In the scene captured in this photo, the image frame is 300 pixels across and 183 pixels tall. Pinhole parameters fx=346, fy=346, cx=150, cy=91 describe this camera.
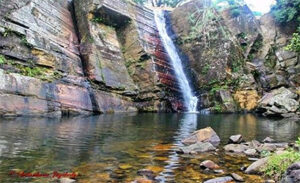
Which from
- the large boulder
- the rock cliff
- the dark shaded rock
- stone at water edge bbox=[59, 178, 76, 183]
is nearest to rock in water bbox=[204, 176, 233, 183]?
stone at water edge bbox=[59, 178, 76, 183]

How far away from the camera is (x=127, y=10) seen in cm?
3047

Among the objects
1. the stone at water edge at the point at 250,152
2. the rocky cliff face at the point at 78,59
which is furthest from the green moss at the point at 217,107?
the stone at water edge at the point at 250,152

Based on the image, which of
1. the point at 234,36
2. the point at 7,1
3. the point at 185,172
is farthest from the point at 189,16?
the point at 185,172

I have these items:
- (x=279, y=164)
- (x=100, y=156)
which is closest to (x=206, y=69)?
(x=100, y=156)

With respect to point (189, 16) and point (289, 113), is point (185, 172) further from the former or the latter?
point (189, 16)

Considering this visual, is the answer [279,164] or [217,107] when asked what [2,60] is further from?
[217,107]

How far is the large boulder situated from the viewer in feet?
86.3

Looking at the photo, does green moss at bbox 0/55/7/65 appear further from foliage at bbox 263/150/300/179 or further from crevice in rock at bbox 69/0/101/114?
foliage at bbox 263/150/300/179

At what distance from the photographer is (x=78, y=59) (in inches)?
1004

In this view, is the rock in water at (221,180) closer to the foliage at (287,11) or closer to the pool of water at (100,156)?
the pool of water at (100,156)

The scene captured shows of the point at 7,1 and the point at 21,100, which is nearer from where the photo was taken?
the point at 21,100

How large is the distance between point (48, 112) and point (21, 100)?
1.64 metres

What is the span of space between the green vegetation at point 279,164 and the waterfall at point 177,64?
2212 centimetres

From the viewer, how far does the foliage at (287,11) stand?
33.6 m
